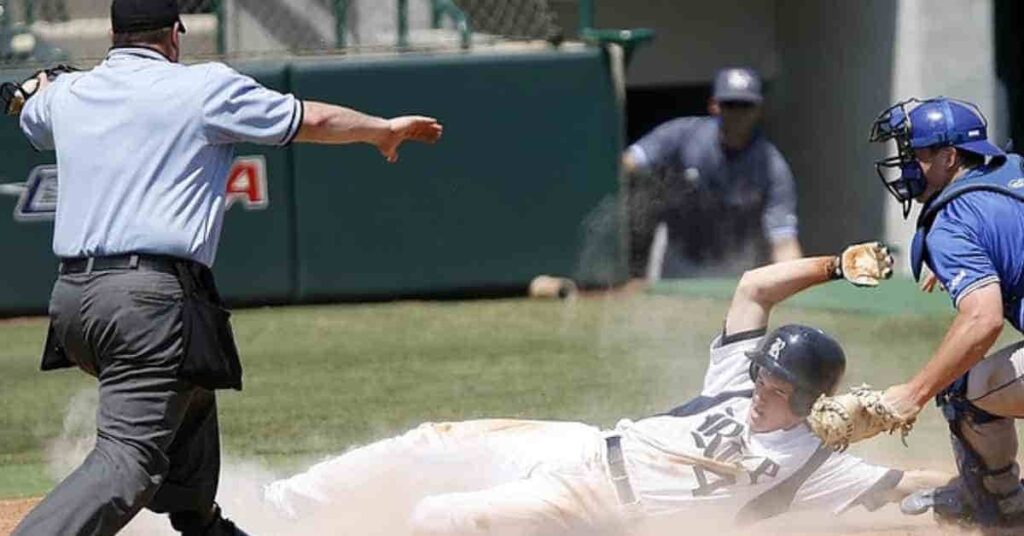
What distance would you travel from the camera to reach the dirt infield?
20.7 feet

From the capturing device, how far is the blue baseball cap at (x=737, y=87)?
1157cm

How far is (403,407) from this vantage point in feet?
29.9

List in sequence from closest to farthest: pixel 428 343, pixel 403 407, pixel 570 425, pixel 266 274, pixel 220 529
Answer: pixel 220 529
pixel 570 425
pixel 403 407
pixel 428 343
pixel 266 274

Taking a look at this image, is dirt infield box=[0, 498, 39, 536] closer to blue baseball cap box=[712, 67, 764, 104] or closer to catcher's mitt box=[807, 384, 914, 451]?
catcher's mitt box=[807, 384, 914, 451]

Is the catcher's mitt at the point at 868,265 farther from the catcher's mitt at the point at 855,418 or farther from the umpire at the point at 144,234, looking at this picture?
the umpire at the point at 144,234

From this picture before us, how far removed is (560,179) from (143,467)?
9076 mm

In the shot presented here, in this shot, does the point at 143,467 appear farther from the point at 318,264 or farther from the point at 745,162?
the point at 318,264

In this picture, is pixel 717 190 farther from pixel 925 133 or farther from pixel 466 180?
pixel 925 133

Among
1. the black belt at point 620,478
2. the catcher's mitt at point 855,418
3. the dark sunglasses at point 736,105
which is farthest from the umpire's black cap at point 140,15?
the dark sunglasses at point 736,105

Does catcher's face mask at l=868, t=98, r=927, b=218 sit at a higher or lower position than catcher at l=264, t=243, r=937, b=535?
higher

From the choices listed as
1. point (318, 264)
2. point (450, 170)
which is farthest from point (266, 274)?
point (450, 170)

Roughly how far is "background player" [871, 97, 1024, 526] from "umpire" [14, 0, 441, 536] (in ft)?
5.42

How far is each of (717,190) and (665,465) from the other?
6.58m

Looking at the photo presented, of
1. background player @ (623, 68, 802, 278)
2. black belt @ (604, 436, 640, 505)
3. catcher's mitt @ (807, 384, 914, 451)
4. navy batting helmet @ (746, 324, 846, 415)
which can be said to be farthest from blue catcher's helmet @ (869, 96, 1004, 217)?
background player @ (623, 68, 802, 278)
